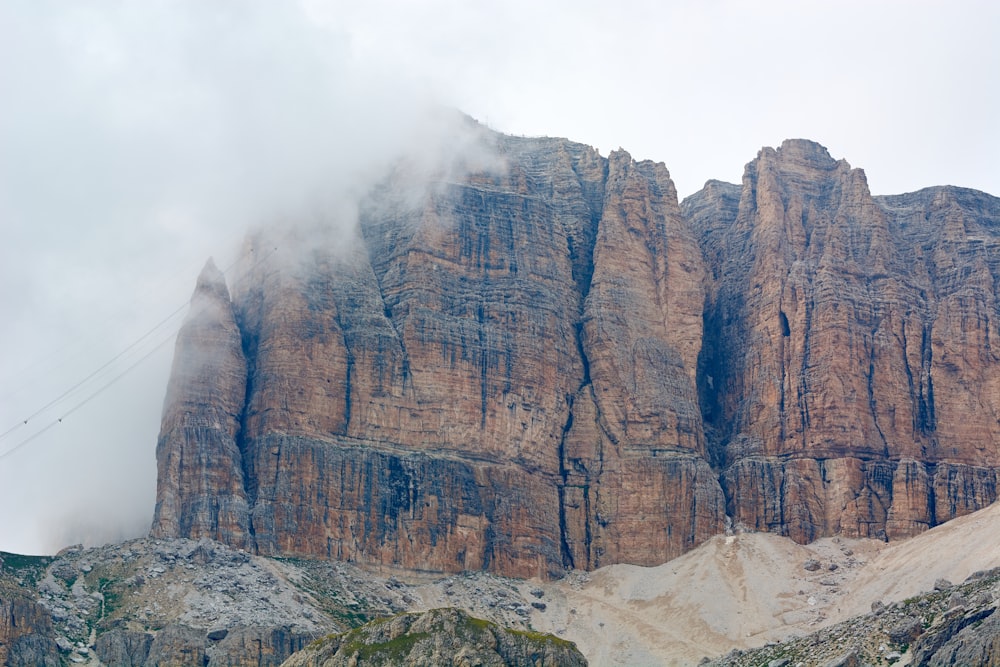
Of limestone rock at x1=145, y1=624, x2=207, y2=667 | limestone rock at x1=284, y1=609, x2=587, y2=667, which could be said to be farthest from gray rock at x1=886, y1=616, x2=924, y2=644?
limestone rock at x1=145, y1=624, x2=207, y2=667

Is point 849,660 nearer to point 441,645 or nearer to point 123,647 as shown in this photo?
point 441,645

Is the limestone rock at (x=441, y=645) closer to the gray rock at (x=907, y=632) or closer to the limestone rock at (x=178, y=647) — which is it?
the limestone rock at (x=178, y=647)

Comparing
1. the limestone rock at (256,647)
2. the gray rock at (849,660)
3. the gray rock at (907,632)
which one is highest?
the limestone rock at (256,647)

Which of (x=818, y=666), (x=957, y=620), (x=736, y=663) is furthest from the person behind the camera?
(x=736, y=663)

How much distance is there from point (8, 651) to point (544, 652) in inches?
2177

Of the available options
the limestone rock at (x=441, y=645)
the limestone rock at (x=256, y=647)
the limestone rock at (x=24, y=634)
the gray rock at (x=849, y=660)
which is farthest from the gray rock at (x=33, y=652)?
the gray rock at (x=849, y=660)

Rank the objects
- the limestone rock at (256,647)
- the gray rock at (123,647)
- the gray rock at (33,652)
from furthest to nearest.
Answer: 1. the limestone rock at (256,647)
2. the gray rock at (123,647)
3. the gray rock at (33,652)

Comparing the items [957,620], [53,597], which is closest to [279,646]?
[53,597]

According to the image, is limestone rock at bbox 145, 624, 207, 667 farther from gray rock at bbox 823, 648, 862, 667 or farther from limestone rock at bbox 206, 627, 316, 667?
gray rock at bbox 823, 648, 862, 667

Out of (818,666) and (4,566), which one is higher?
(4,566)

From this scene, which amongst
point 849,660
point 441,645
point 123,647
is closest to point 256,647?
point 123,647

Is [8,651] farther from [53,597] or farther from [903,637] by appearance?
[903,637]

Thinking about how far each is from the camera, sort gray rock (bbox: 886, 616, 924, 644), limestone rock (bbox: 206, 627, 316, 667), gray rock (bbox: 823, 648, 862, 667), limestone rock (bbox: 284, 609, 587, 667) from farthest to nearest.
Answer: limestone rock (bbox: 206, 627, 316, 667) → limestone rock (bbox: 284, 609, 587, 667) → gray rock (bbox: 886, 616, 924, 644) → gray rock (bbox: 823, 648, 862, 667)

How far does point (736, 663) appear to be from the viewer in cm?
18438
